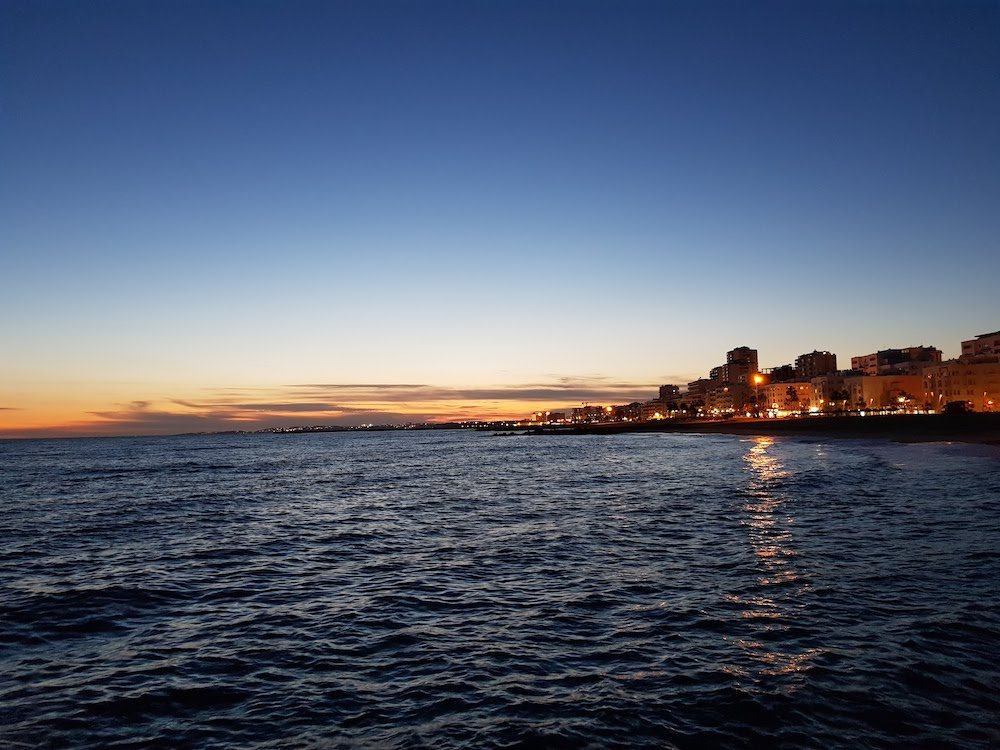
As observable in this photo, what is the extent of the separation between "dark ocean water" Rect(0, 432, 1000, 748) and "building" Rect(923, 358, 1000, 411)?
16253 centimetres

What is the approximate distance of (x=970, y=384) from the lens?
17138cm

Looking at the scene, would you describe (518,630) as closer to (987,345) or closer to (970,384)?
(970,384)

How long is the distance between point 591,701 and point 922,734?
5.04 meters

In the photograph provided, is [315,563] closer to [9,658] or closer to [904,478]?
[9,658]

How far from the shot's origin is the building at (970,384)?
166500mm

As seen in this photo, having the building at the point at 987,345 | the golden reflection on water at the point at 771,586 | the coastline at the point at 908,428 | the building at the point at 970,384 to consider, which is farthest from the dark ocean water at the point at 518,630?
the building at the point at 987,345

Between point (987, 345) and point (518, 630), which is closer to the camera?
point (518, 630)

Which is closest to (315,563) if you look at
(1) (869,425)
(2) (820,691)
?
(2) (820,691)

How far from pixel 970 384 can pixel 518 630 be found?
197 m

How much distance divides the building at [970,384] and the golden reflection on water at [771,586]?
159395mm

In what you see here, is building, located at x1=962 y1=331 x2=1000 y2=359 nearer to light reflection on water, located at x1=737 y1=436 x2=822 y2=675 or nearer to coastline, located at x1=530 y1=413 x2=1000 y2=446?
coastline, located at x1=530 y1=413 x2=1000 y2=446

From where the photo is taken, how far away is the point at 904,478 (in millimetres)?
46688

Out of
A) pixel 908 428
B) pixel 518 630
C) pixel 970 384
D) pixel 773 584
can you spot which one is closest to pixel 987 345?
pixel 970 384

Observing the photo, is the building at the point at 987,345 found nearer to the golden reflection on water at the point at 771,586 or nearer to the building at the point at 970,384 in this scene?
the building at the point at 970,384
